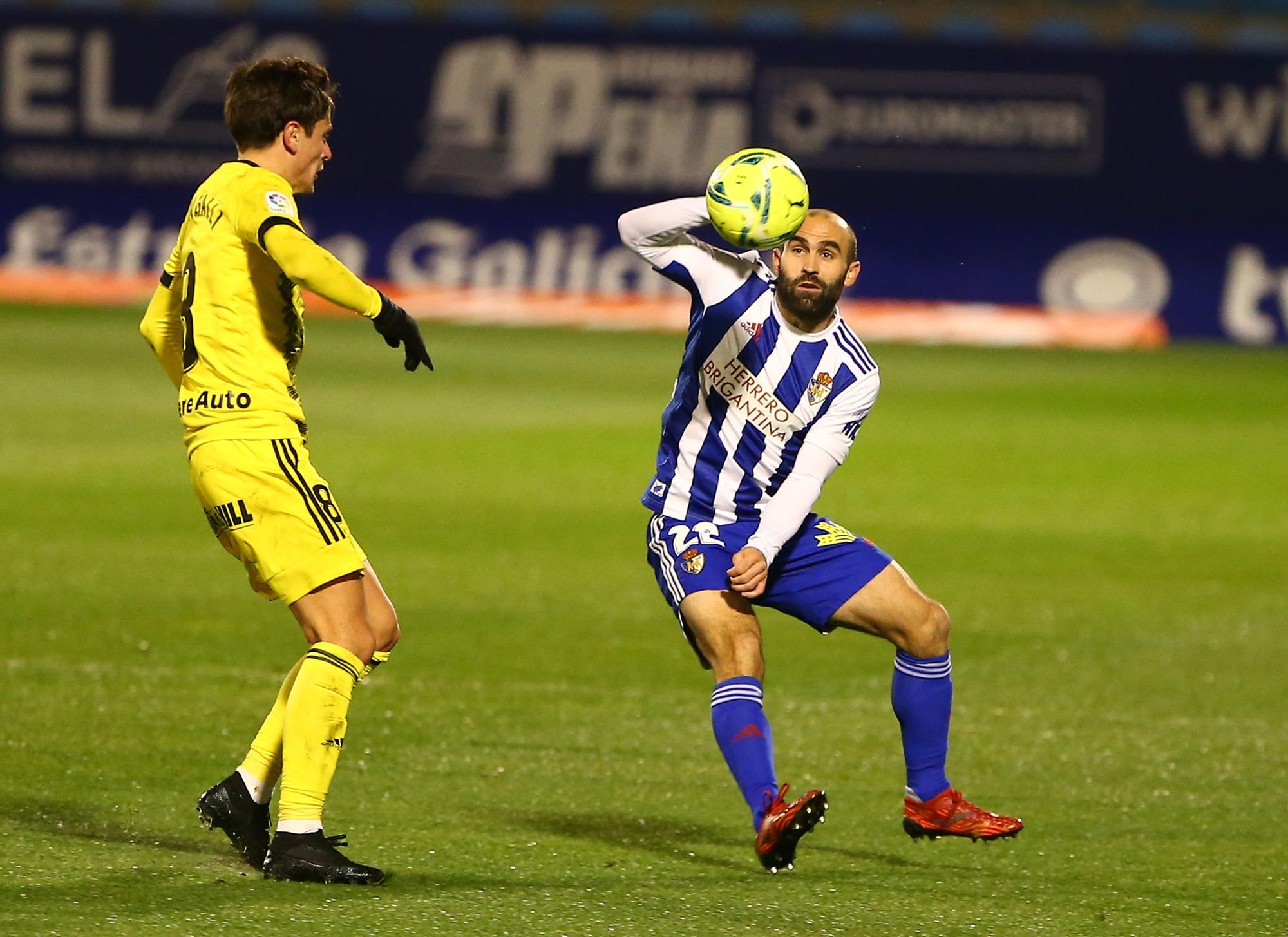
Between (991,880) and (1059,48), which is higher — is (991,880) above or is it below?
below

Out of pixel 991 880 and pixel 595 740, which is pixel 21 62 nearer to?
pixel 595 740

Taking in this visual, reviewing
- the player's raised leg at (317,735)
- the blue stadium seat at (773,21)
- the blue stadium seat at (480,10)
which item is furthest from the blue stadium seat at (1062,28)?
the player's raised leg at (317,735)

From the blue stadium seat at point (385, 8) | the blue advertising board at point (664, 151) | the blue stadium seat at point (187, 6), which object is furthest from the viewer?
the blue stadium seat at point (385, 8)

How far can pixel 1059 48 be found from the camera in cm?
2617

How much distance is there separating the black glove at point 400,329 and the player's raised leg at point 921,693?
1487mm

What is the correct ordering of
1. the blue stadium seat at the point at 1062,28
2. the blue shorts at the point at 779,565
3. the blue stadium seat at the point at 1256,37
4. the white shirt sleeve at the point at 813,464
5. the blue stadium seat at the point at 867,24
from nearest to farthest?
the white shirt sleeve at the point at 813,464, the blue shorts at the point at 779,565, the blue stadium seat at the point at 1256,37, the blue stadium seat at the point at 1062,28, the blue stadium seat at the point at 867,24

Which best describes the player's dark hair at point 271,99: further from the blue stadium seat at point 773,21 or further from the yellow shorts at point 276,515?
the blue stadium seat at point 773,21

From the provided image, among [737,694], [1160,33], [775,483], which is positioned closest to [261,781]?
[737,694]

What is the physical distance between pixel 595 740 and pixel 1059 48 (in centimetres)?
2084

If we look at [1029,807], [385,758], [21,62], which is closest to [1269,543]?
[1029,807]

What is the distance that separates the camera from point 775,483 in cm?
580

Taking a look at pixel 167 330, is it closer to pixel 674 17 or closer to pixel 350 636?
pixel 350 636

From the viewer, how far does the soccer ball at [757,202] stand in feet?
17.7

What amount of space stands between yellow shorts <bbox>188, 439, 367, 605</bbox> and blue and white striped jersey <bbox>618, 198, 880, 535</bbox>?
1.16 m
